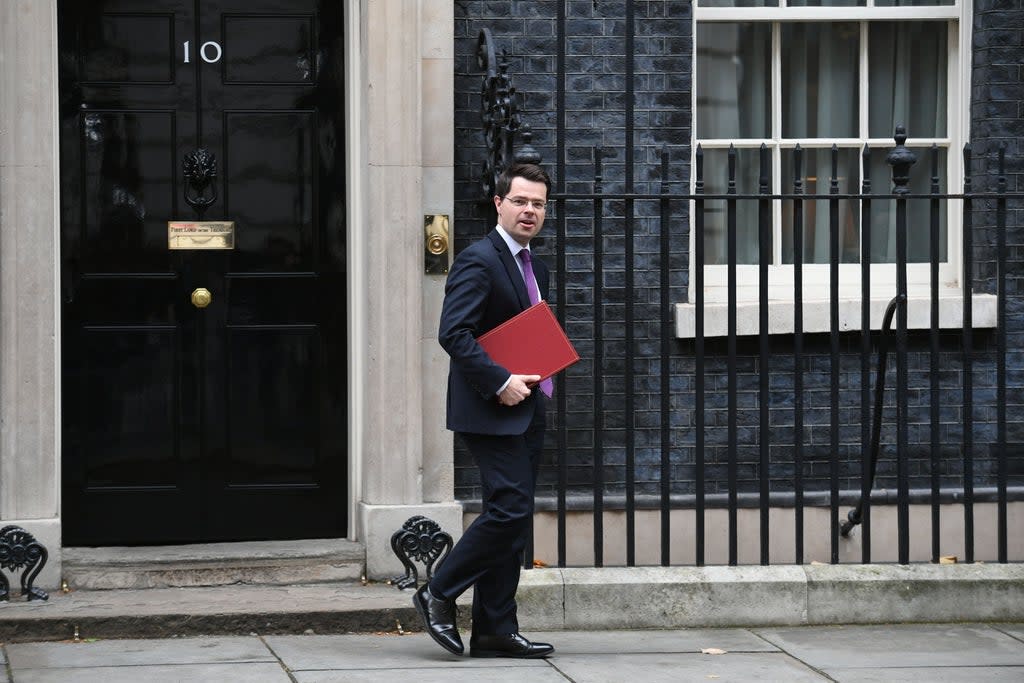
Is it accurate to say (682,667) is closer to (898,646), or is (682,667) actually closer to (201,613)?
(898,646)

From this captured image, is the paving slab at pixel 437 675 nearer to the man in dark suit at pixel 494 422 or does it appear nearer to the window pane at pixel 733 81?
the man in dark suit at pixel 494 422

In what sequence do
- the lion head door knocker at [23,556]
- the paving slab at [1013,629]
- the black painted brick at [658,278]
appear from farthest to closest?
the black painted brick at [658,278]
the lion head door knocker at [23,556]
the paving slab at [1013,629]

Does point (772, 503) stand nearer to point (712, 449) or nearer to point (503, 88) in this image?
point (712, 449)

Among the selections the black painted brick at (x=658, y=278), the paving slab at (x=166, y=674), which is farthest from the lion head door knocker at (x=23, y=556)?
the black painted brick at (x=658, y=278)

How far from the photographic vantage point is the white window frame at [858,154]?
7.91m

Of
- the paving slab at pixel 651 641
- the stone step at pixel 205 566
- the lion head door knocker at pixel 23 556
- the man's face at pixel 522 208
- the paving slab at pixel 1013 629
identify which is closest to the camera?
the man's face at pixel 522 208

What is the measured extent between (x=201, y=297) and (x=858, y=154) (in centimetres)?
334

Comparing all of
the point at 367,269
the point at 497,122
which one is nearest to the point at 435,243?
the point at 367,269

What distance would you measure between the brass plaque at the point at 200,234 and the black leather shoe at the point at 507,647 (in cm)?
239

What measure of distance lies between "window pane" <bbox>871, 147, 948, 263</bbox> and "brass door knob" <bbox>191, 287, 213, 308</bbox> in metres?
3.29

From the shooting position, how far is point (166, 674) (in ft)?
19.2

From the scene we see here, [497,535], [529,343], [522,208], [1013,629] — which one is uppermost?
[522,208]

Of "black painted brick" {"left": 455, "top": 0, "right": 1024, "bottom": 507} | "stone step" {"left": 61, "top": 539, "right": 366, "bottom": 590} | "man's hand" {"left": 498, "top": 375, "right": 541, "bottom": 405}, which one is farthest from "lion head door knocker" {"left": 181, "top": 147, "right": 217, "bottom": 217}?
"man's hand" {"left": 498, "top": 375, "right": 541, "bottom": 405}

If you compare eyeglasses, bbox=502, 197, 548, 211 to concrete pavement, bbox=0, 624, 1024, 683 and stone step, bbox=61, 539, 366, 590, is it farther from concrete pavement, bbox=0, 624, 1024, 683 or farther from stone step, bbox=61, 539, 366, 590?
stone step, bbox=61, 539, 366, 590
